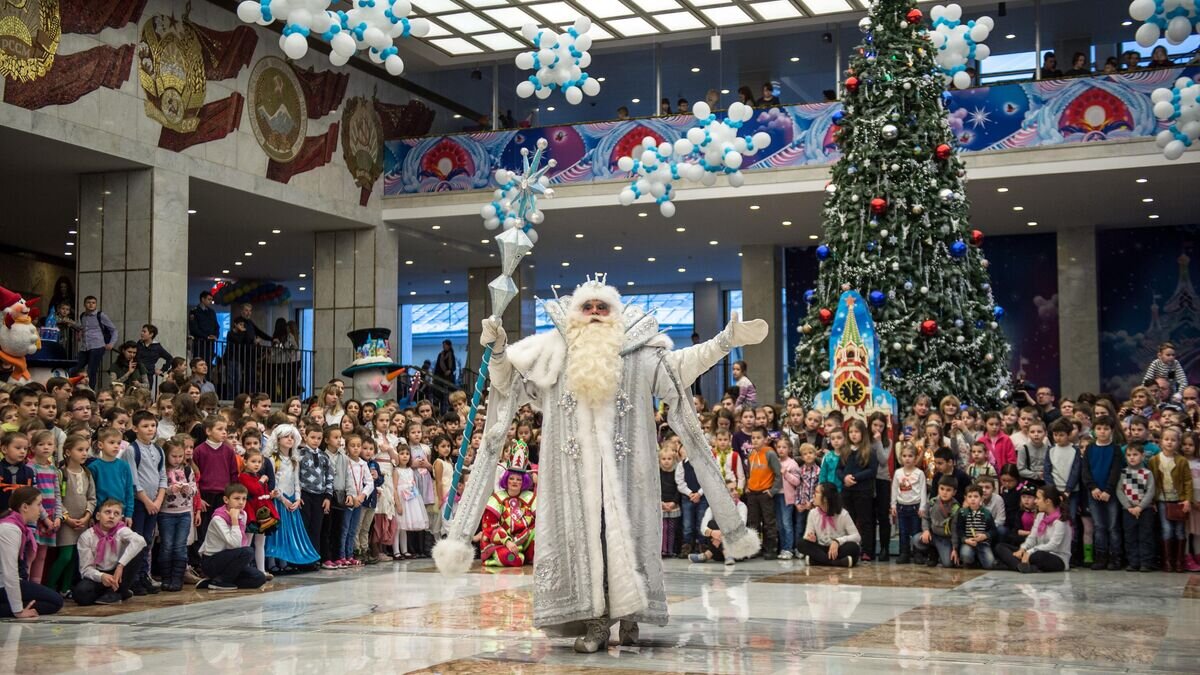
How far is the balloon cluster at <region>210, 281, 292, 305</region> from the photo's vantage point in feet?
108

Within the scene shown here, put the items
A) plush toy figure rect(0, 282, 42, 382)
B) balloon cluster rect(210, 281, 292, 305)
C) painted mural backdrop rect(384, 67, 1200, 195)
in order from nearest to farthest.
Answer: plush toy figure rect(0, 282, 42, 382)
painted mural backdrop rect(384, 67, 1200, 195)
balloon cluster rect(210, 281, 292, 305)

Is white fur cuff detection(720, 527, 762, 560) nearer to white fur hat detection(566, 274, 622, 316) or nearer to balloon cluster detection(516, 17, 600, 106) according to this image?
white fur hat detection(566, 274, 622, 316)

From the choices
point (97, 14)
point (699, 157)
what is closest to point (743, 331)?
point (699, 157)

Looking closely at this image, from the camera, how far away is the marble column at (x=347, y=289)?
24.4 metres

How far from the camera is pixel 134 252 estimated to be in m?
18.9

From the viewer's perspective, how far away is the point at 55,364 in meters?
14.4

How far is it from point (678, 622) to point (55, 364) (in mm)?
9412

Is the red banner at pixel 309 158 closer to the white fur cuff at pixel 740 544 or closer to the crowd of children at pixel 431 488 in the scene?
the crowd of children at pixel 431 488

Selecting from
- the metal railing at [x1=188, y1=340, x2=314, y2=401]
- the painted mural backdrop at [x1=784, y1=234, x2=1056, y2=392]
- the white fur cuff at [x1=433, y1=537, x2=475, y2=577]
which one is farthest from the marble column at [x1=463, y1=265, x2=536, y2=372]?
the white fur cuff at [x1=433, y1=537, x2=475, y2=577]

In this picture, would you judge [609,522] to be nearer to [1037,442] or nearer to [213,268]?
[1037,442]

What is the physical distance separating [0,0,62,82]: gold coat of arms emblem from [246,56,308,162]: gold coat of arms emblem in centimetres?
427

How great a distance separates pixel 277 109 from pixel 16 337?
9254 mm

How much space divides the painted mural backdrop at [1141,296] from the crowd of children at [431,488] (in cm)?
1214

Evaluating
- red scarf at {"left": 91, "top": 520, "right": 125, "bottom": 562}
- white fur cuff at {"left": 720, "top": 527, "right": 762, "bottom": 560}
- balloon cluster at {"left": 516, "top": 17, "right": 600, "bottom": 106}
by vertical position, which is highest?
balloon cluster at {"left": 516, "top": 17, "right": 600, "bottom": 106}
